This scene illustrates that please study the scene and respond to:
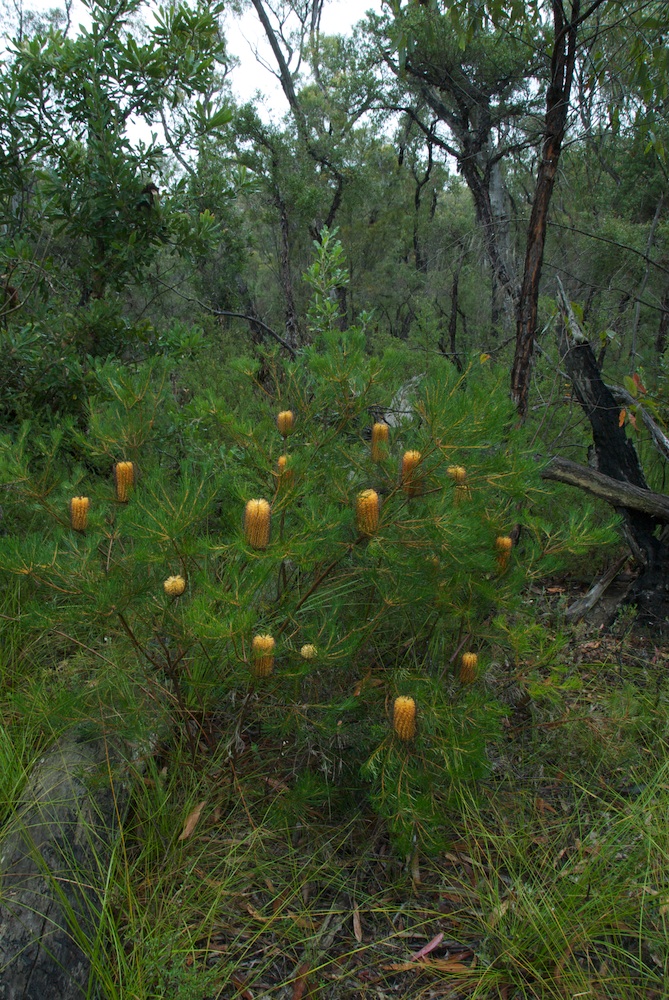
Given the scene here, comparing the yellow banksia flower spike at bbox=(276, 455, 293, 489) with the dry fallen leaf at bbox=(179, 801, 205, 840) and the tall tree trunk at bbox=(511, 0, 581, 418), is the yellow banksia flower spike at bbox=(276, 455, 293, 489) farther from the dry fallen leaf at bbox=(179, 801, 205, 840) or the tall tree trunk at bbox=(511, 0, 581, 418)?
the tall tree trunk at bbox=(511, 0, 581, 418)

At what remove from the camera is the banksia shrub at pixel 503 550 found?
2.24 m

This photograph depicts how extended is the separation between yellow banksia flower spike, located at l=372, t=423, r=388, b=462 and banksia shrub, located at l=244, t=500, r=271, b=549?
523mm

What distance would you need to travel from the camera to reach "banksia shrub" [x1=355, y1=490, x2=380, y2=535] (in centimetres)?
188

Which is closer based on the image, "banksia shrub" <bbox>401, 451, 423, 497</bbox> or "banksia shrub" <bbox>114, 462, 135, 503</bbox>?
"banksia shrub" <bbox>401, 451, 423, 497</bbox>

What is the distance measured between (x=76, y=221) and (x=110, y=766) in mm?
2713

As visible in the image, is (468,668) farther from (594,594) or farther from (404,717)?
(594,594)

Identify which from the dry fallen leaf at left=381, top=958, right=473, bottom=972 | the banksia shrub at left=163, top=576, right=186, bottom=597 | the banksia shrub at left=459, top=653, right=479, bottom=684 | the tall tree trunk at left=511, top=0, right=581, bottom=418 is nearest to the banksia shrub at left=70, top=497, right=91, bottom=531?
the banksia shrub at left=163, top=576, right=186, bottom=597

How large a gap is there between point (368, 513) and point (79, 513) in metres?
0.83

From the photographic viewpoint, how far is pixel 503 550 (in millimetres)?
2252

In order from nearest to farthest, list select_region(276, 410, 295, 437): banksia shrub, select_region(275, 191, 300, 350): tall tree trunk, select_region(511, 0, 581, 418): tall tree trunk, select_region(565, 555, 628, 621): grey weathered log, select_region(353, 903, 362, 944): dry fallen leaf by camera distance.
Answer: select_region(353, 903, 362, 944): dry fallen leaf → select_region(276, 410, 295, 437): banksia shrub → select_region(511, 0, 581, 418): tall tree trunk → select_region(565, 555, 628, 621): grey weathered log → select_region(275, 191, 300, 350): tall tree trunk

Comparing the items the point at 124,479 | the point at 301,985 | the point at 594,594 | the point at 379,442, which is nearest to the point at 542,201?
the point at 379,442

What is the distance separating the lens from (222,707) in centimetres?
262

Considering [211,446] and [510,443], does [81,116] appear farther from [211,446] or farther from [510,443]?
[510,443]

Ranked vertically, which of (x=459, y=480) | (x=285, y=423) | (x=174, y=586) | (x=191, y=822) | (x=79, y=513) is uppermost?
(x=285, y=423)
